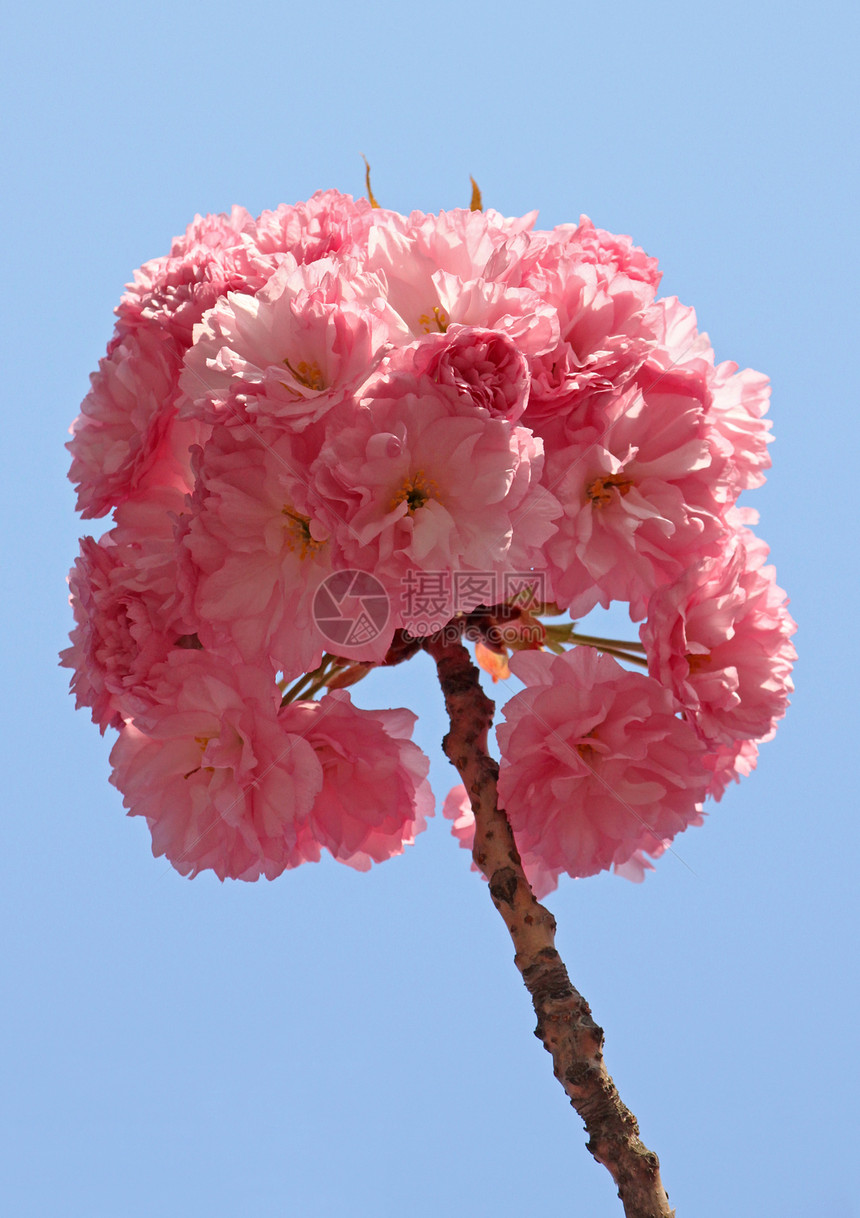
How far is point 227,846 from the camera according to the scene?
0.91 meters

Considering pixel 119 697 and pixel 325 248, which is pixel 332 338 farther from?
pixel 119 697

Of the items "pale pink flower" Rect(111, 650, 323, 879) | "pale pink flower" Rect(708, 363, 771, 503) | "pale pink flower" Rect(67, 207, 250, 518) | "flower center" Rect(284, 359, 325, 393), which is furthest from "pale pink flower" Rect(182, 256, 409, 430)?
"pale pink flower" Rect(708, 363, 771, 503)

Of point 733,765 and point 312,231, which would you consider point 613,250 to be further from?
point 733,765

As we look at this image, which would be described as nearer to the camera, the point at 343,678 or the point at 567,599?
the point at 567,599

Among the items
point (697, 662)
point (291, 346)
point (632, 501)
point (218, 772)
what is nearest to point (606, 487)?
point (632, 501)

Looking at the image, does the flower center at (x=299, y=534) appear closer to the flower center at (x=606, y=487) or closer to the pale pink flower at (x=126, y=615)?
the pale pink flower at (x=126, y=615)

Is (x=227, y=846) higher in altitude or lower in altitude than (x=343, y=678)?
lower

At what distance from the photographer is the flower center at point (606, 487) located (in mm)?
885

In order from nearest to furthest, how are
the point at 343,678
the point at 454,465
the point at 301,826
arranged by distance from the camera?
the point at 454,465 < the point at 301,826 < the point at 343,678

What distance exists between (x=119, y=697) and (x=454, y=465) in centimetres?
37

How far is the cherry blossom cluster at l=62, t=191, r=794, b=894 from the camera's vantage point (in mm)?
793

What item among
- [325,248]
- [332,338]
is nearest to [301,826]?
[332,338]

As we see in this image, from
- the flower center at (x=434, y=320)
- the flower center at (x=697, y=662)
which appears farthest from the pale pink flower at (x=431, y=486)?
the flower center at (x=697, y=662)

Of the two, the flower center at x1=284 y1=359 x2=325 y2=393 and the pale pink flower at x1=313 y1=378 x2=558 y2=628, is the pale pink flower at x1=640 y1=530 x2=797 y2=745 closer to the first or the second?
the pale pink flower at x1=313 y1=378 x2=558 y2=628
